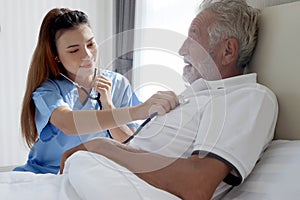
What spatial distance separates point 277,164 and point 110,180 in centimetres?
42

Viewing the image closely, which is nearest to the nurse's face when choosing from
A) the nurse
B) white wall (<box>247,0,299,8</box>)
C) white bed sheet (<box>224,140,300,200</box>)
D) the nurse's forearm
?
the nurse

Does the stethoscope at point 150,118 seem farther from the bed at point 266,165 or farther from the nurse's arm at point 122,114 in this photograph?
the bed at point 266,165

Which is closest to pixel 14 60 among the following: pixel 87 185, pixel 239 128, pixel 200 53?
pixel 200 53

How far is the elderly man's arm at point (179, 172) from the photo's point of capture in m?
0.83

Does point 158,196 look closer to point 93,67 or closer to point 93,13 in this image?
point 93,67

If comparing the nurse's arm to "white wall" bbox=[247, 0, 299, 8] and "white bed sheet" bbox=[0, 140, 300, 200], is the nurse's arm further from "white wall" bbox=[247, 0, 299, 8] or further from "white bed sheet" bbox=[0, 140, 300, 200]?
"white wall" bbox=[247, 0, 299, 8]

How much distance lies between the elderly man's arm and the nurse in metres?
0.28

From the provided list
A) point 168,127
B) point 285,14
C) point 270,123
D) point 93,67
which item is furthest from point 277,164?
point 93,67

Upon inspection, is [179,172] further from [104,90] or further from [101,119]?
[104,90]

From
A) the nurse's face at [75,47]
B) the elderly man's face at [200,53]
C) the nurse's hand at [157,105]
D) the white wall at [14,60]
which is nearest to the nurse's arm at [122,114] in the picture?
the nurse's hand at [157,105]

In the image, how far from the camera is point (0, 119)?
2541mm

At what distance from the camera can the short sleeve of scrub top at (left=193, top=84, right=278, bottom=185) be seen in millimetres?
872

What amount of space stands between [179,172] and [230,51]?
52 centimetres

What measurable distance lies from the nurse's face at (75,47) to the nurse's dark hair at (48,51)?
0.08ft
